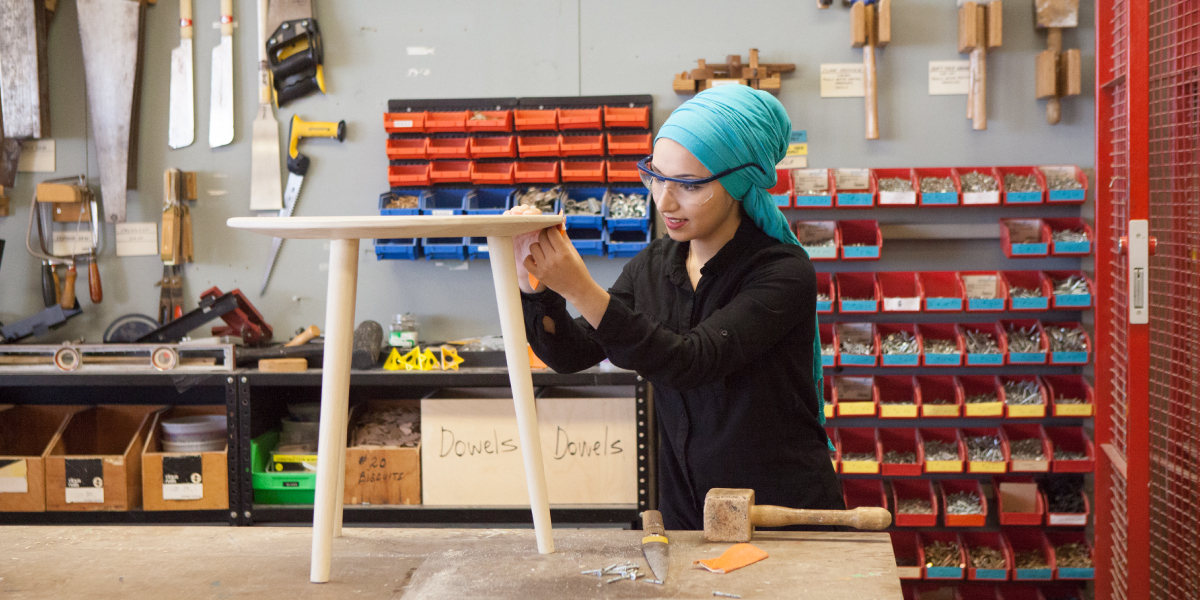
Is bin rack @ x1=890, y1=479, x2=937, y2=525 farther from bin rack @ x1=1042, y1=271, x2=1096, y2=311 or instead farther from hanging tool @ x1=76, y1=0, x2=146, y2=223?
hanging tool @ x1=76, y1=0, x2=146, y2=223

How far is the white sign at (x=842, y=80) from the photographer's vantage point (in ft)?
10.2

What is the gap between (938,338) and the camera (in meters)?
3.00

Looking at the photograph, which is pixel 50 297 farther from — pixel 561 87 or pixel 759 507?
pixel 759 507

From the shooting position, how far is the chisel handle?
1275mm

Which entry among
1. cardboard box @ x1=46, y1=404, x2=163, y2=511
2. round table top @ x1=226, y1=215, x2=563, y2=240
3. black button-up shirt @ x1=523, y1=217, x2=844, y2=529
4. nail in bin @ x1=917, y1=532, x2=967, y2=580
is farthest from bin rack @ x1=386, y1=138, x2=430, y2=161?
A: nail in bin @ x1=917, y1=532, x2=967, y2=580

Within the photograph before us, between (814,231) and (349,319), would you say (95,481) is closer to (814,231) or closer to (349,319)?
(349,319)

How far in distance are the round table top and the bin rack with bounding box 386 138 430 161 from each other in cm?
192

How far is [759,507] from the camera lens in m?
1.33

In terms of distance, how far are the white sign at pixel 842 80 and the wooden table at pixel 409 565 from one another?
2.11 metres

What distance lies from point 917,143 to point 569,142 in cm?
129

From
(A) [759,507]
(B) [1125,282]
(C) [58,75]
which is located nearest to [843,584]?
(A) [759,507]

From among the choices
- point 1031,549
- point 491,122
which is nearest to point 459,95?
point 491,122

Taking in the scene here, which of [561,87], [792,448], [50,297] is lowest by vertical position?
[792,448]

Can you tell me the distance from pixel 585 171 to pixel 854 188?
3.19 feet
